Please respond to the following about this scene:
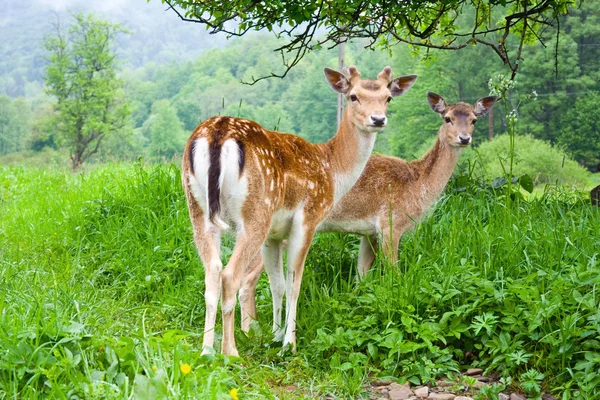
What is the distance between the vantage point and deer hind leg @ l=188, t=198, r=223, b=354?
13.0ft

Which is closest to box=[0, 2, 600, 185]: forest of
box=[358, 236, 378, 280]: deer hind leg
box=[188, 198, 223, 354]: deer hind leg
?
box=[358, 236, 378, 280]: deer hind leg

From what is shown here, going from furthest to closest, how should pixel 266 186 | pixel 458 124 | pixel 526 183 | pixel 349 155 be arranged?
pixel 526 183 → pixel 458 124 → pixel 349 155 → pixel 266 186

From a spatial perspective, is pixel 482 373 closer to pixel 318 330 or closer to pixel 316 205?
pixel 318 330

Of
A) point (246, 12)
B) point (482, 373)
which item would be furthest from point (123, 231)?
point (482, 373)

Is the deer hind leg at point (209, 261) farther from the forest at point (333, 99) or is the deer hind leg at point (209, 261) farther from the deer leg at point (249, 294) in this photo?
the forest at point (333, 99)

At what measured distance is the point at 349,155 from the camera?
17.0 feet

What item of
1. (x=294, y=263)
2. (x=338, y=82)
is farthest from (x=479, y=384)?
(x=338, y=82)

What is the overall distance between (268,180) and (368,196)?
171 cm

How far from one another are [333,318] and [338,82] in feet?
5.36

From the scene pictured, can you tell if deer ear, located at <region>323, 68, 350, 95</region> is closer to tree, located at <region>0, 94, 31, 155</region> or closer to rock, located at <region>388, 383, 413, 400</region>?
rock, located at <region>388, 383, 413, 400</region>

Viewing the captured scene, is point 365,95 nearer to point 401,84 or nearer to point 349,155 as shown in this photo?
point 349,155

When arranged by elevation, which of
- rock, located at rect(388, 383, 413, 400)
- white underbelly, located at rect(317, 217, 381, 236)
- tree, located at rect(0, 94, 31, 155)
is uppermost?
white underbelly, located at rect(317, 217, 381, 236)

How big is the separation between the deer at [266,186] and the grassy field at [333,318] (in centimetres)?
31

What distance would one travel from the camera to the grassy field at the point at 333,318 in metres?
3.24
